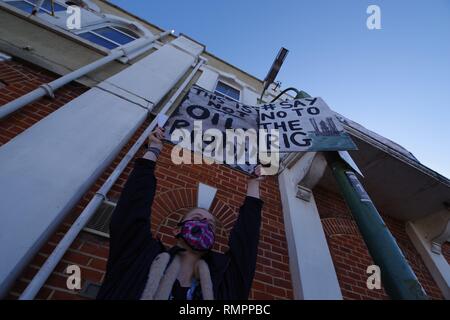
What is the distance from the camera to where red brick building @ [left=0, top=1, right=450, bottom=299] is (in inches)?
72.1

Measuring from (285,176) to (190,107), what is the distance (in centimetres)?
192

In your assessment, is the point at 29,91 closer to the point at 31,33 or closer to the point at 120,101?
the point at 120,101

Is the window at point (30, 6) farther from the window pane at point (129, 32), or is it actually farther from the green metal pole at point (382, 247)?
the green metal pole at point (382, 247)

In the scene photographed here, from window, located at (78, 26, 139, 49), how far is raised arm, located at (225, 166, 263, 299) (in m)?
5.20

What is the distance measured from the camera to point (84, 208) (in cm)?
211

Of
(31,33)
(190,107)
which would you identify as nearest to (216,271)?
(190,107)

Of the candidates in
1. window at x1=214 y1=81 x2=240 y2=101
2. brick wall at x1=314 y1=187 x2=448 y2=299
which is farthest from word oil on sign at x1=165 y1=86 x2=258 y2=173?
window at x1=214 y1=81 x2=240 y2=101

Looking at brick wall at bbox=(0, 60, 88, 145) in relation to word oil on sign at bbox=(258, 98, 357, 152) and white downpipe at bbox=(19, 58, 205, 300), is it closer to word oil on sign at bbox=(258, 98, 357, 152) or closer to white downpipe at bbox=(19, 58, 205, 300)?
white downpipe at bbox=(19, 58, 205, 300)

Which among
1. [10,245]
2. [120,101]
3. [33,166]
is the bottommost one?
[10,245]

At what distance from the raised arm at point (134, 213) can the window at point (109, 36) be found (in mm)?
4847

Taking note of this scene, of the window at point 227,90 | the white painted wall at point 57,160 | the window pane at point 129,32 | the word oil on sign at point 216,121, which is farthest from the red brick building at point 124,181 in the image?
the window pane at point 129,32

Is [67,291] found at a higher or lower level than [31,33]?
lower

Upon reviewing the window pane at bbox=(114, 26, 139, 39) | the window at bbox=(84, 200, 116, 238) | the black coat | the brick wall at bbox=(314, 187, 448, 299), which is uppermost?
the window pane at bbox=(114, 26, 139, 39)

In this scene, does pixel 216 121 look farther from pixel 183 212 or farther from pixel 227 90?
pixel 227 90
